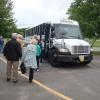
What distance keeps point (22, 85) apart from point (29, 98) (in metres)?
2.39

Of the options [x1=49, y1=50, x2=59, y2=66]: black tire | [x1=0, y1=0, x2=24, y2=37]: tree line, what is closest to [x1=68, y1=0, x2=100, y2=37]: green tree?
[x1=49, y1=50, x2=59, y2=66]: black tire

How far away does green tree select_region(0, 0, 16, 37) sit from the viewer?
55094 mm

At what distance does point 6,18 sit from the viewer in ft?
184

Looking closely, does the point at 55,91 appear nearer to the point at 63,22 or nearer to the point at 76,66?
the point at 76,66

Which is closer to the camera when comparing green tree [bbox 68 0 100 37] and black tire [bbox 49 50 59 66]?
black tire [bbox 49 50 59 66]

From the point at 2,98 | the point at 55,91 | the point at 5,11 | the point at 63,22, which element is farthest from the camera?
the point at 5,11

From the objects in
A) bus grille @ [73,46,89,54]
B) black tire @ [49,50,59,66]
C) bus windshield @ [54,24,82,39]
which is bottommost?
black tire @ [49,50,59,66]

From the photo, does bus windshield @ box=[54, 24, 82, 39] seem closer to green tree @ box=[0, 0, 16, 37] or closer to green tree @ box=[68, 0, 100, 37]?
green tree @ box=[68, 0, 100, 37]

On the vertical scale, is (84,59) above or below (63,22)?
below

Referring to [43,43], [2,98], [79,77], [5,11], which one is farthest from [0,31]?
[2,98]

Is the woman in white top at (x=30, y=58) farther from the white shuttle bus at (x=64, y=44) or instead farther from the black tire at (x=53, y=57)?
the black tire at (x=53, y=57)

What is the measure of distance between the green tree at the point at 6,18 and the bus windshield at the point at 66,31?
1358 inches

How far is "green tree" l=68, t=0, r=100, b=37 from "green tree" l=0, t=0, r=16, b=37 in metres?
20.7

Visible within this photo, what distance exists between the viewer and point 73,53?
1873 cm
